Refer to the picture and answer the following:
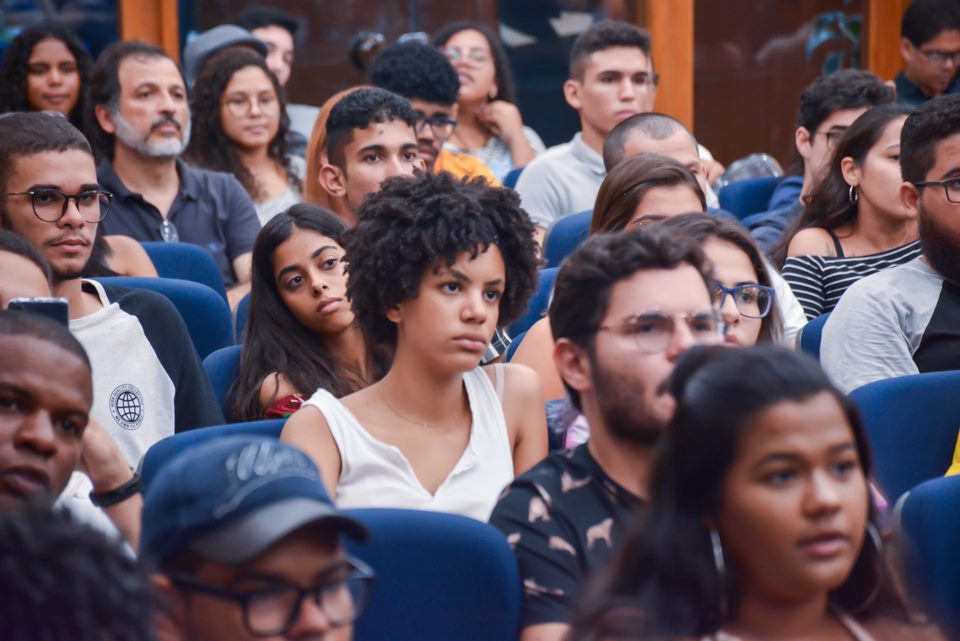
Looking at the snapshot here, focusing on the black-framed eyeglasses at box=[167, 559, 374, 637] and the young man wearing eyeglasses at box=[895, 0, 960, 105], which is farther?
the young man wearing eyeglasses at box=[895, 0, 960, 105]

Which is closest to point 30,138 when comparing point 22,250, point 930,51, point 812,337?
point 22,250

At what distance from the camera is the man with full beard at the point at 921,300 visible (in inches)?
110

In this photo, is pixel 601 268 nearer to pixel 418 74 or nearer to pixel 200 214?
pixel 200 214

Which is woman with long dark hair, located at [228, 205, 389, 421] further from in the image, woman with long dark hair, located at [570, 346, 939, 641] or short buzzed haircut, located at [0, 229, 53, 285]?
woman with long dark hair, located at [570, 346, 939, 641]

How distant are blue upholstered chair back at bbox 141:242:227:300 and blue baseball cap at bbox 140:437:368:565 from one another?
239 centimetres

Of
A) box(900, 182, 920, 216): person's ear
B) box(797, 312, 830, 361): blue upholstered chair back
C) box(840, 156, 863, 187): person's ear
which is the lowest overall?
box(797, 312, 830, 361): blue upholstered chair back

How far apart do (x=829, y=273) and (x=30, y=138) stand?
1.97 m

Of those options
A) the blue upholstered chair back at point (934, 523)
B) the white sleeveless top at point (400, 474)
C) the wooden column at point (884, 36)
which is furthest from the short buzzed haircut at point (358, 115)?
the wooden column at point (884, 36)

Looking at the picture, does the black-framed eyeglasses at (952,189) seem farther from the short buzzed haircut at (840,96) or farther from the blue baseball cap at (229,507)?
the blue baseball cap at (229,507)

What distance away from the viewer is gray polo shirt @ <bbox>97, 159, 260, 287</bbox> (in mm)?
4133

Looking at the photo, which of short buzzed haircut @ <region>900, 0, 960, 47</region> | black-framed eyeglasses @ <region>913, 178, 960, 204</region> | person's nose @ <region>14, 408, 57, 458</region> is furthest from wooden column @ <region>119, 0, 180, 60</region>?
person's nose @ <region>14, 408, 57, 458</region>

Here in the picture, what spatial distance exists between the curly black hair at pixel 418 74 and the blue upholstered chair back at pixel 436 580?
3077 mm

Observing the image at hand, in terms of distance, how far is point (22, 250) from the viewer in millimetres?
2389

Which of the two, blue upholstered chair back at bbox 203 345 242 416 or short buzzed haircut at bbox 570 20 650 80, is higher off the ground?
short buzzed haircut at bbox 570 20 650 80
